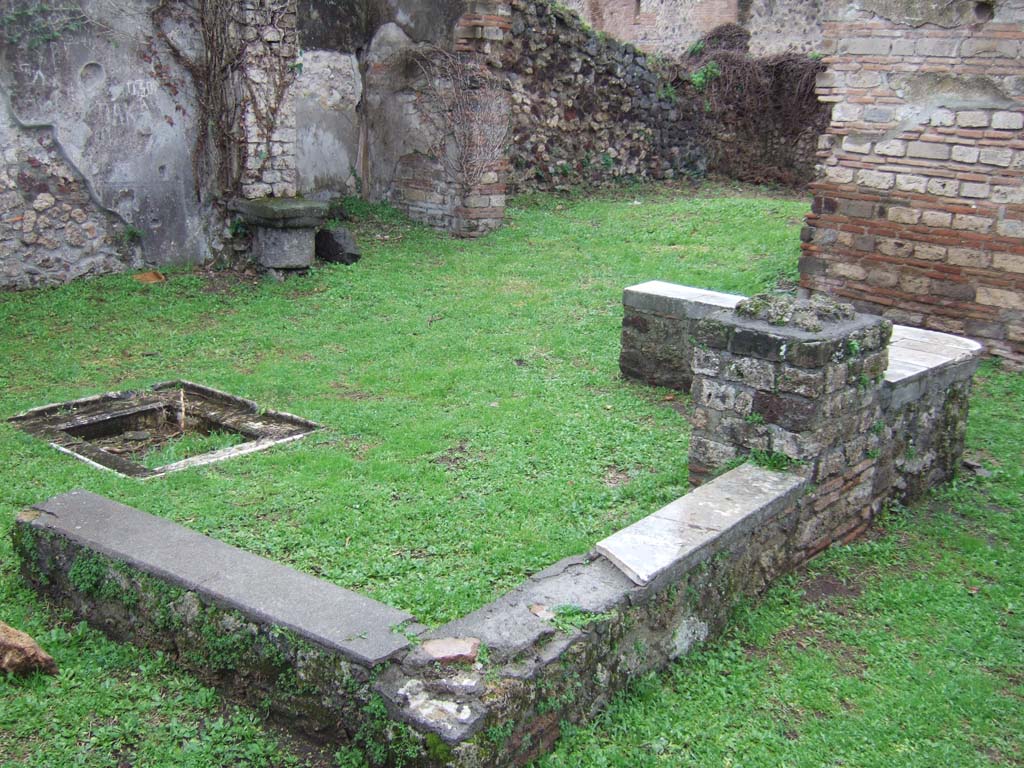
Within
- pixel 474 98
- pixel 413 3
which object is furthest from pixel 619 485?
pixel 413 3

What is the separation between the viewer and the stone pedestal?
9.13 m

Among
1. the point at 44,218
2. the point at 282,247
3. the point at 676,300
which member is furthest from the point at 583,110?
the point at 676,300

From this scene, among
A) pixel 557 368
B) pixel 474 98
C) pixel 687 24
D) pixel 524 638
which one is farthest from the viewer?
pixel 687 24

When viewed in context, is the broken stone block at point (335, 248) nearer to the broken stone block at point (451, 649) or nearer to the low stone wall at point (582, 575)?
the low stone wall at point (582, 575)

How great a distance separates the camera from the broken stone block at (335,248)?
997 centimetres

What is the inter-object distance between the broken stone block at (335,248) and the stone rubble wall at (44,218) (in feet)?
6.66

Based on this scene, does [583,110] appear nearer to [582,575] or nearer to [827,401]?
[827,401]

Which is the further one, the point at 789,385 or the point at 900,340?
the point at 900,340

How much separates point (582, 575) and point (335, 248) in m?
7.19

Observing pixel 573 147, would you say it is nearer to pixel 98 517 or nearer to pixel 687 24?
pixel 687 24

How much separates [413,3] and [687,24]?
12194 millimetres

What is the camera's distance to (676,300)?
640 centimetres

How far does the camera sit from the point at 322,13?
449 inches

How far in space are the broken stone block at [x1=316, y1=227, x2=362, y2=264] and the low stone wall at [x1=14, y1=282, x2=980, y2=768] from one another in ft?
20.0
